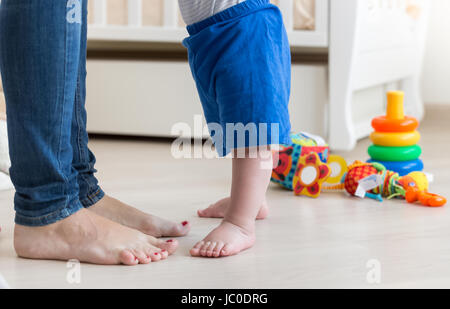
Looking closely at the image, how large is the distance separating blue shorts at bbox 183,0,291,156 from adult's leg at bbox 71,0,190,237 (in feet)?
0.58

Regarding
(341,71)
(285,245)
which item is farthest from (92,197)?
(341,71)

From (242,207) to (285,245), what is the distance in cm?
9

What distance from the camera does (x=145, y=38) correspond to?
5.90 ft

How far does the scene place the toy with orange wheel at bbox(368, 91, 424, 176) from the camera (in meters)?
1.34

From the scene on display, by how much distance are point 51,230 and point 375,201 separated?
64 centimetres

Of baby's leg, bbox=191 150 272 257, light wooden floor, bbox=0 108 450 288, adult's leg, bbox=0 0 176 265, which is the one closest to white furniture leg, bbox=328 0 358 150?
light wooden floor, bbox=0 108 450 288

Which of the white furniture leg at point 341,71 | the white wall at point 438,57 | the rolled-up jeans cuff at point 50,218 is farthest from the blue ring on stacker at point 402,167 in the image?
the white wall at point 438,57

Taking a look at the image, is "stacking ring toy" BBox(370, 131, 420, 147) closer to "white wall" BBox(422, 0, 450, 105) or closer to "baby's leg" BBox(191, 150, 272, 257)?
"baby's leg" BBox(191, 150, 272, 257)

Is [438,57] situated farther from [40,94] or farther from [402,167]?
[40,94]

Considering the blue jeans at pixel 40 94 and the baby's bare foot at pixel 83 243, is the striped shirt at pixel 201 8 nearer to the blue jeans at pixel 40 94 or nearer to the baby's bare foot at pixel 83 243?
the blue jeans at pixel 40 94

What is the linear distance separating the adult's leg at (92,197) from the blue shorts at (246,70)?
0.58ft

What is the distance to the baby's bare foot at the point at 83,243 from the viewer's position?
871 millimetres

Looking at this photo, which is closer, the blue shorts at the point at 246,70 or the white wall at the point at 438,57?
the blue shorts at the point at 246,70

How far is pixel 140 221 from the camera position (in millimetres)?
1008
